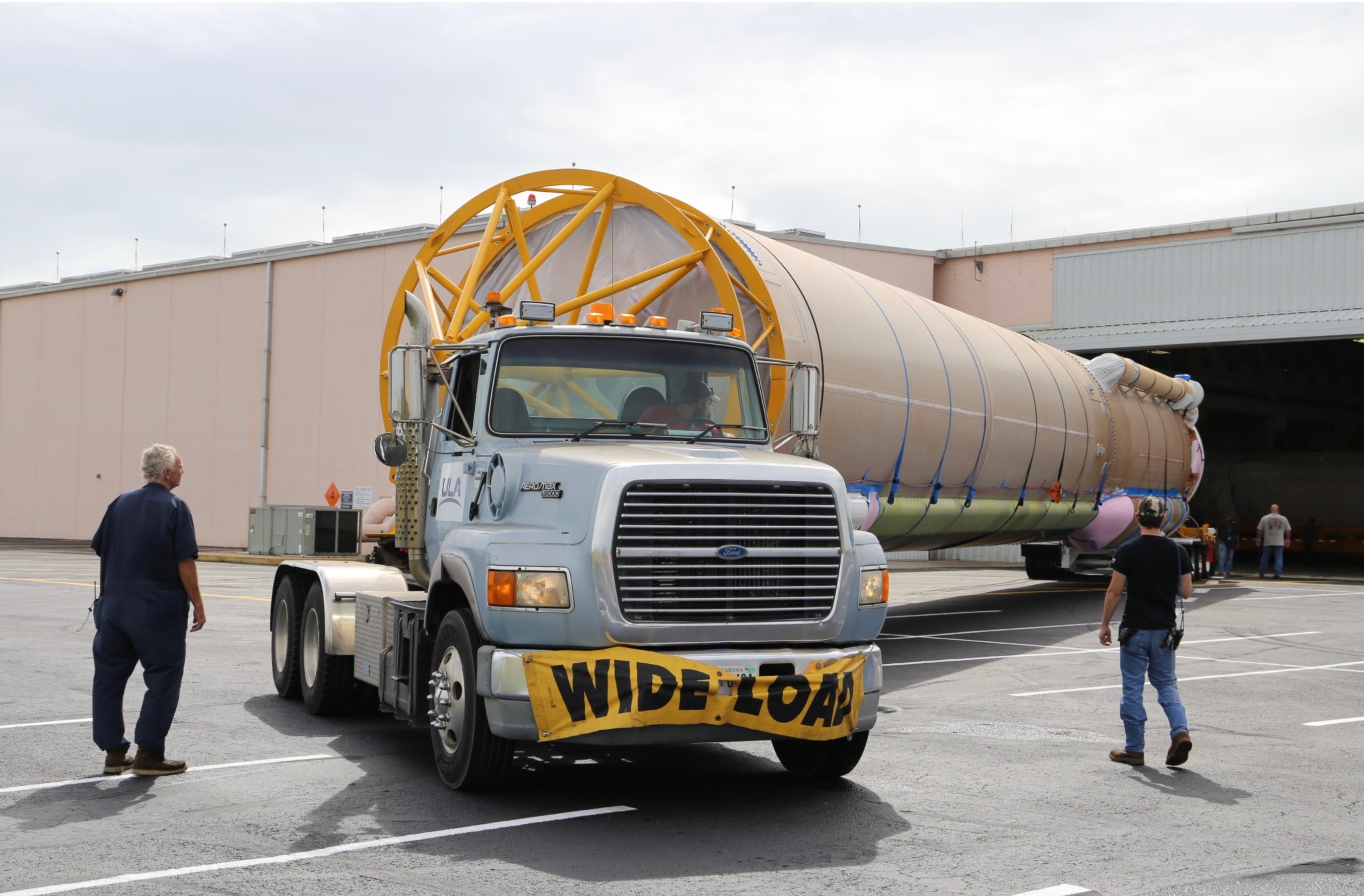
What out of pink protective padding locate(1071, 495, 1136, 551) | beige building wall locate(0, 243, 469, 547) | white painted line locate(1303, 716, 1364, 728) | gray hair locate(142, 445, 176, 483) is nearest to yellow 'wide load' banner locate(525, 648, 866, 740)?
gray hair locate(142, 445, 176, 483)

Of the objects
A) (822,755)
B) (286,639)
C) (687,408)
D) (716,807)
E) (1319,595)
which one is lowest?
(1319,595)

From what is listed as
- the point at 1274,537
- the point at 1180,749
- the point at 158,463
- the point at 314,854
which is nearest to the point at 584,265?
the point at 158,463

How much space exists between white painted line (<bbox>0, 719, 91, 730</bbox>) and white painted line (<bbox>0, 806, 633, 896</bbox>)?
13.9 ft

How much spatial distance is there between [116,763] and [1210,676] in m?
10.6

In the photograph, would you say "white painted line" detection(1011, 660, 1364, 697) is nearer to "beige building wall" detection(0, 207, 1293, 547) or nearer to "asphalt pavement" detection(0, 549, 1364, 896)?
"asphalt pavement" detection(0, 549, 1364, 896)

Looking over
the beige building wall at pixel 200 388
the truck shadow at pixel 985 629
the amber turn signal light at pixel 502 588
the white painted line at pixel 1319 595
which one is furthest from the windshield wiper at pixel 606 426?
the beige building wall at pixel 200 388

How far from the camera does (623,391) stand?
828 cm

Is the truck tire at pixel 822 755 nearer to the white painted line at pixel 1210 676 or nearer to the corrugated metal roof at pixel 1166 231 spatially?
the white painted line at pixel 1210 676

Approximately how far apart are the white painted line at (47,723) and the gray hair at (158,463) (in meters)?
2.58

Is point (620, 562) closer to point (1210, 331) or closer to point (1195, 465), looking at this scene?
point (1195, 465)

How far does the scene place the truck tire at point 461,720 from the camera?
23.9 feet

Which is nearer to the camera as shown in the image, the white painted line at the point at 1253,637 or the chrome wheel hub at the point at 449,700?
the chrome wheel hub at the point at 449,700

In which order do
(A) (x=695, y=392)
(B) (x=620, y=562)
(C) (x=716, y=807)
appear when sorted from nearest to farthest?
(B) (x=620, y=562), (C) (x=716, y=807), (A) (x=695, y=392)

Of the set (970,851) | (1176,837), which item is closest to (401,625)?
(970,851)
